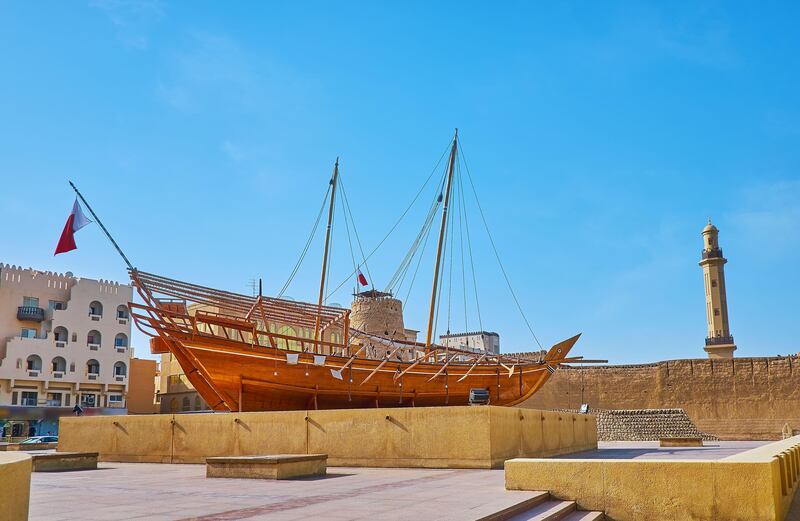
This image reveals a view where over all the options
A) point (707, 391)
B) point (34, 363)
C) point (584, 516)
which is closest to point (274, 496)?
point (584, 516)

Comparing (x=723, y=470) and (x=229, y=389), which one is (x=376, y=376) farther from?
(x=723, y=470)

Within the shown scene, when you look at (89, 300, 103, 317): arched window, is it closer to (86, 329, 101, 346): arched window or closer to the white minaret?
(86, 329, 101, 346): arched window

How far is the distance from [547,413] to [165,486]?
7233 millimetres

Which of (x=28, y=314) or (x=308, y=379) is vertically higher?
(x=28, y=314)

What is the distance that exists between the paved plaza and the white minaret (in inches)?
1814

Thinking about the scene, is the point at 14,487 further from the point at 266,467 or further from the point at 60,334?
the point at 60,334

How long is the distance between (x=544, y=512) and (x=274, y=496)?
8.43 ft

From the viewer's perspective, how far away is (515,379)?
80.7ft

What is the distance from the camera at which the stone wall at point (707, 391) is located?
108 ft

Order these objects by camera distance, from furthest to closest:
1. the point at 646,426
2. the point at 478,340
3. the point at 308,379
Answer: the point at 478,340, the point at 646,426, the point at 308,379

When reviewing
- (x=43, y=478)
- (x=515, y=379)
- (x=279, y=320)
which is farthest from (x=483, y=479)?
(x=515, y=379)

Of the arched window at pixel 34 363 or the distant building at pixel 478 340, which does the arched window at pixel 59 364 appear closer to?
the arched window at pixel 34 363

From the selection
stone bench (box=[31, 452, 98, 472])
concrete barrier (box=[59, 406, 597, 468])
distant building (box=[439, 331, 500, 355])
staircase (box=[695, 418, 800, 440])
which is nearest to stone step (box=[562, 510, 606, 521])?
concrete barrier (box=[59, 406, 597, 468])

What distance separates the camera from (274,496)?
266 inches
